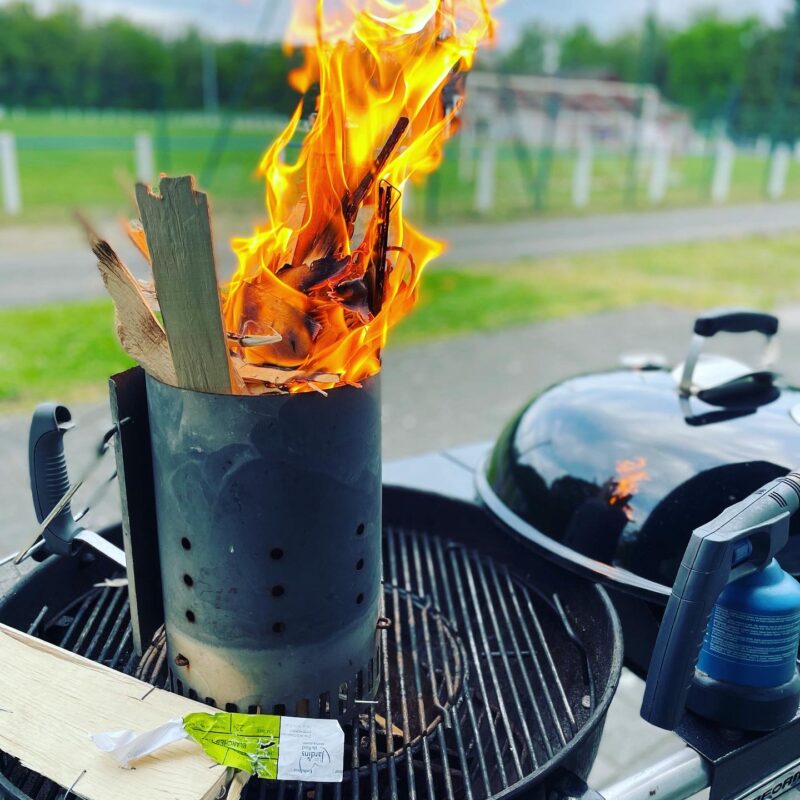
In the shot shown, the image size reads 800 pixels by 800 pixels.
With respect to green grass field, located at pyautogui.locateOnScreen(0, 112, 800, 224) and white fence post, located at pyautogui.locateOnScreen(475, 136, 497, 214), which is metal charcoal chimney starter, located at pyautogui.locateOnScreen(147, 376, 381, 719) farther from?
white fence post, located at pyautogui.locateOnScreen(475, 136, 497, 214)

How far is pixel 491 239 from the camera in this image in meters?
12.1

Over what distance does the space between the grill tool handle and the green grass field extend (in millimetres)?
9047

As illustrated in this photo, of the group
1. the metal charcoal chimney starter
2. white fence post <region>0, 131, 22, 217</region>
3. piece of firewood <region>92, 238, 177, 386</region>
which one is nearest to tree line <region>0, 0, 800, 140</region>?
white fence post <region>0, 131, 22, 217</region>

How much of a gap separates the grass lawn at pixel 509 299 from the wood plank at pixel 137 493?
426 cm

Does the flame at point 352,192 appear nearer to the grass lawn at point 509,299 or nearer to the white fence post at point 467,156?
the grass lawn at point 509,299

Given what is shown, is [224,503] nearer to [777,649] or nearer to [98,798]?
[98,798]

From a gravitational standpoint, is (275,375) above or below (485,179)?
above

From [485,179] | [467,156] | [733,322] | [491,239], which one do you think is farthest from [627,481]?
[467,156]

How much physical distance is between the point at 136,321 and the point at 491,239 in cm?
1131

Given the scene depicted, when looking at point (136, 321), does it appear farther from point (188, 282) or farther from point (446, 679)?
point (446, 679)

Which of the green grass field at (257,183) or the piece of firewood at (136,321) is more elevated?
the piece of firewood at (136,321)

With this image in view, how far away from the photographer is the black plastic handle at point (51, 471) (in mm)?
1482

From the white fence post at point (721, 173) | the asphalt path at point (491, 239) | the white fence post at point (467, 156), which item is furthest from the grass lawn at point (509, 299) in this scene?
the white fence post at point (467, 156)

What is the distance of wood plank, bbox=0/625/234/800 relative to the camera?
1146 mm
